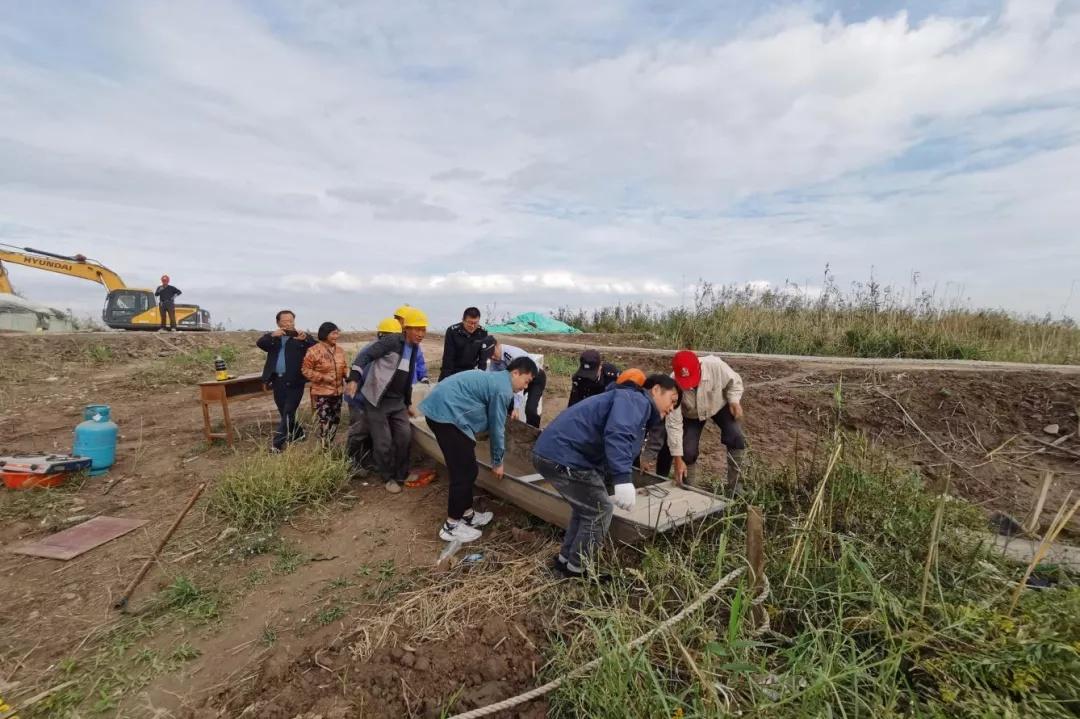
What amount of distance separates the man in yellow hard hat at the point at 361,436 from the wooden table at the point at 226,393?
1.75m

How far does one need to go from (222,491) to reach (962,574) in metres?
5.41

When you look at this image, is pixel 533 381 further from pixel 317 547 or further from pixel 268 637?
pixel 268 637

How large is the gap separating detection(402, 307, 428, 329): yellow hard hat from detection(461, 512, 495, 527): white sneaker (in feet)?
6.12

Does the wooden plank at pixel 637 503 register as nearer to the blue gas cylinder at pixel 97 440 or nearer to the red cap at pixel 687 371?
the red cap at pixel 687 371

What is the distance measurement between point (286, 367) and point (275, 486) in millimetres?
1694

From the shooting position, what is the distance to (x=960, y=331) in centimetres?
936

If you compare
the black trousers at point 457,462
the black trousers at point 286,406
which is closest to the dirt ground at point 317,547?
the black trousers at point 457,462

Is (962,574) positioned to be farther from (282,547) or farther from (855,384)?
(855,384)

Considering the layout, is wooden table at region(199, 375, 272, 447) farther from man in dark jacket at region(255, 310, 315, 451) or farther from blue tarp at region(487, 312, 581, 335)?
blue tarp at region(487, 312, 581, 335)

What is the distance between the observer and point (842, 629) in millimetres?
2477

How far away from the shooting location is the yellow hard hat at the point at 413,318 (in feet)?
16.7

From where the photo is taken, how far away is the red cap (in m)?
4.33

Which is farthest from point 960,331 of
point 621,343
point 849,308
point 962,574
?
point 962,574

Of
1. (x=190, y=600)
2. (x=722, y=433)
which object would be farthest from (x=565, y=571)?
(x=190, y=600)
